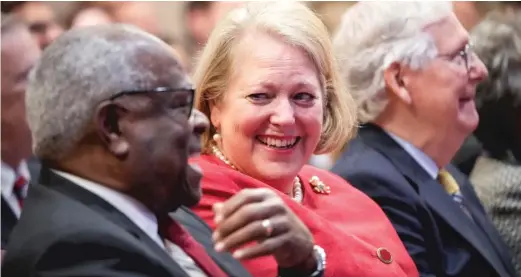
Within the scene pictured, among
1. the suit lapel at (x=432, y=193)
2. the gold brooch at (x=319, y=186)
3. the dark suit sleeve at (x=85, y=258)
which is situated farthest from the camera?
the suit lapel at (x=432, y=193)

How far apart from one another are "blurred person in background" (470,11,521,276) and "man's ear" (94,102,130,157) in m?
1.49

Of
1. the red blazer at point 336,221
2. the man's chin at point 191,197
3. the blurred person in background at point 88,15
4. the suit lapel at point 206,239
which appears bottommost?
the red blazer at point 336,221

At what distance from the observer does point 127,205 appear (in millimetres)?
1400

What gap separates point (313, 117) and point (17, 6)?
824mm

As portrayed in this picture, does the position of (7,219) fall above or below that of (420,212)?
above

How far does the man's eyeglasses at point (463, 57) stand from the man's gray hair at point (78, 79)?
120cm

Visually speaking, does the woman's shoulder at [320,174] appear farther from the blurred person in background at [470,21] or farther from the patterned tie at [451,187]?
the blurred person in background at [470,21]

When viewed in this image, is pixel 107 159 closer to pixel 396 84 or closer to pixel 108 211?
pixel 108 211

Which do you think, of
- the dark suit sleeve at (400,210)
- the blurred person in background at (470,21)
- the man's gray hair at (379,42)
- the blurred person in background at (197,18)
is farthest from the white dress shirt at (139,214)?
the blurred person in background at (197,18)

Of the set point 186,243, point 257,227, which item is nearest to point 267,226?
point 257,227

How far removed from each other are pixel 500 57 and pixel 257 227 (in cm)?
153

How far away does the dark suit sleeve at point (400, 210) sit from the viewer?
2213mm

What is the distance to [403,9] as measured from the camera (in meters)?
2.43

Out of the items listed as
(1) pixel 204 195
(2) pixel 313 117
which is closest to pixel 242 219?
(1) pixel 204 195
